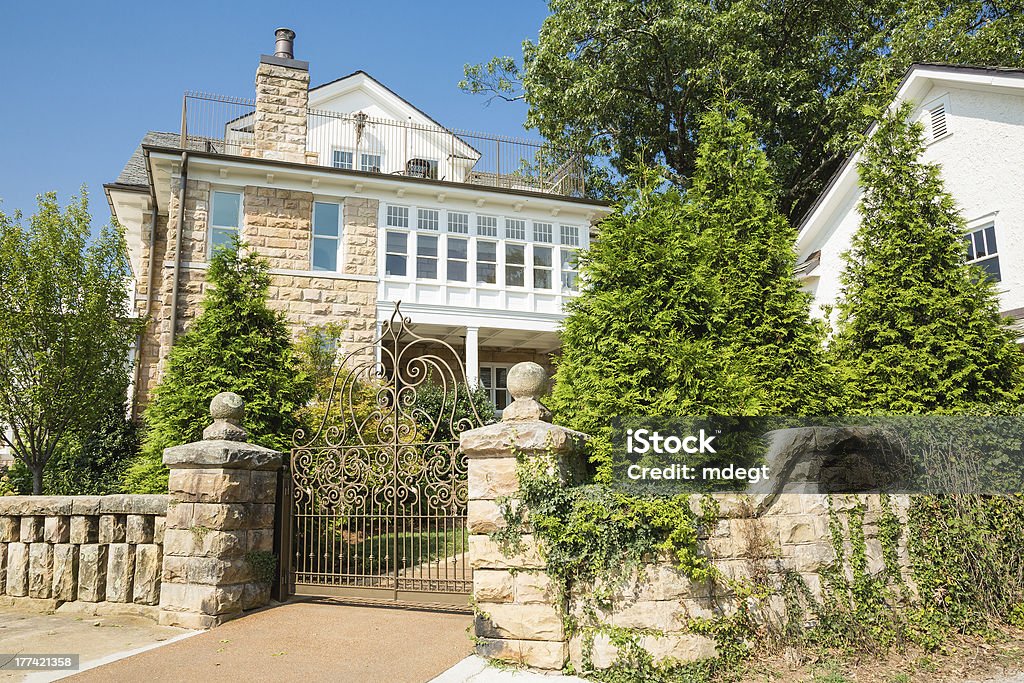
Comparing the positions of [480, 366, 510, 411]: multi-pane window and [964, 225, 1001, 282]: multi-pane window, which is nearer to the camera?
[964, 225, 1001, 282]: multi-pane window

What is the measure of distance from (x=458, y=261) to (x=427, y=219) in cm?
136

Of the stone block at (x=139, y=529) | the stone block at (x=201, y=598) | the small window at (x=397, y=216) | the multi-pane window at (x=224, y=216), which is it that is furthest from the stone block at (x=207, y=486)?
the small window at (x=397, y=216)

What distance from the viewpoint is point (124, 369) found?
1245 cm

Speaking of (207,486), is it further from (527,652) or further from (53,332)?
(53,332)

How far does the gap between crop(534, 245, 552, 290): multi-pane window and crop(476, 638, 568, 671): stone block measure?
14.3 m

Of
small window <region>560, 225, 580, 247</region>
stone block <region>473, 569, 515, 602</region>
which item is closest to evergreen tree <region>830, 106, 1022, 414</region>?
stone block <region>473, 569, 515, 602</region>

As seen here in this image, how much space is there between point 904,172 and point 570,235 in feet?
39.3

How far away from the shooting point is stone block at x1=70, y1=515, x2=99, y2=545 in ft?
22.5

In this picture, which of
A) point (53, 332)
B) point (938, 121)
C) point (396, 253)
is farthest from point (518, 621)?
point (938, 121)

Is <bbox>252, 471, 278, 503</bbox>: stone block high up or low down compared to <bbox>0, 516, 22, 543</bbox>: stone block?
up

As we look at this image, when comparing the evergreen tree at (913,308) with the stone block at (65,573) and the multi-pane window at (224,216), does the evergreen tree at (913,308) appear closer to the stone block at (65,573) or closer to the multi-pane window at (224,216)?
the stone block at (65,573)

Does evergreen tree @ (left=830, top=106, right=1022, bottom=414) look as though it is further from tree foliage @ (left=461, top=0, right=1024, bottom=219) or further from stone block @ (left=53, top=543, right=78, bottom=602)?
tree foliage @ (left=461, top=0, right=1024, bottom=219)

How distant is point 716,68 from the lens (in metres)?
19.6

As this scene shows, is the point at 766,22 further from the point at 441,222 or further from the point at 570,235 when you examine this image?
the point at 441,222
